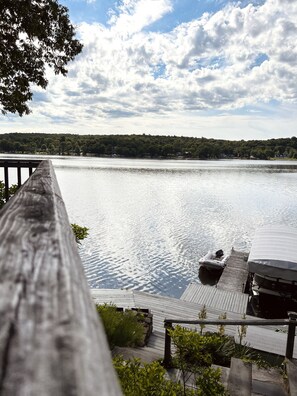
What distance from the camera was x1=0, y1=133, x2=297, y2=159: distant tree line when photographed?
449 ft

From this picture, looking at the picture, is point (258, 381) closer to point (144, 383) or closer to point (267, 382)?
point (267, 382)

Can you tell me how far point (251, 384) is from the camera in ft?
16.6

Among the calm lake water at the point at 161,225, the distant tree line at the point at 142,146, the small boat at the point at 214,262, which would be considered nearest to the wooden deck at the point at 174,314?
the calm lake water at the point at 161,225

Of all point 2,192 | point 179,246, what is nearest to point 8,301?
point 2,192

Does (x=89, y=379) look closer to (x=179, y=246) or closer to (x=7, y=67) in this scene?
(x=7, y=67)

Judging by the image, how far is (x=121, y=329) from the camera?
689 cm

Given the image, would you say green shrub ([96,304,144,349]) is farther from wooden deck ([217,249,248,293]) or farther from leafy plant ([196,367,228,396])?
wooden deck ([217,249,248,293])

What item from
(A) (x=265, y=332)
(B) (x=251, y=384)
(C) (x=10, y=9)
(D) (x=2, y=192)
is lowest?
(A) (x=265, y=332)

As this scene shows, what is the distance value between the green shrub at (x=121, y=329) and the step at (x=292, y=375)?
9.83 feet

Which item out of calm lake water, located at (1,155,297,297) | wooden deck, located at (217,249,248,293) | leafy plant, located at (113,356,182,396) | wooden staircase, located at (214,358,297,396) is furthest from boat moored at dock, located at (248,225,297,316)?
leafy plant, located at (113,356,182,396)

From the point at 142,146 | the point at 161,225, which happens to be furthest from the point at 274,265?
the point at 142,146

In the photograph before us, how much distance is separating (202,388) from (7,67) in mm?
9951

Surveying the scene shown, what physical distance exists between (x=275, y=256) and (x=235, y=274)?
4.41m

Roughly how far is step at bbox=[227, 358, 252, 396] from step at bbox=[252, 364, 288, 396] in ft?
0.72
